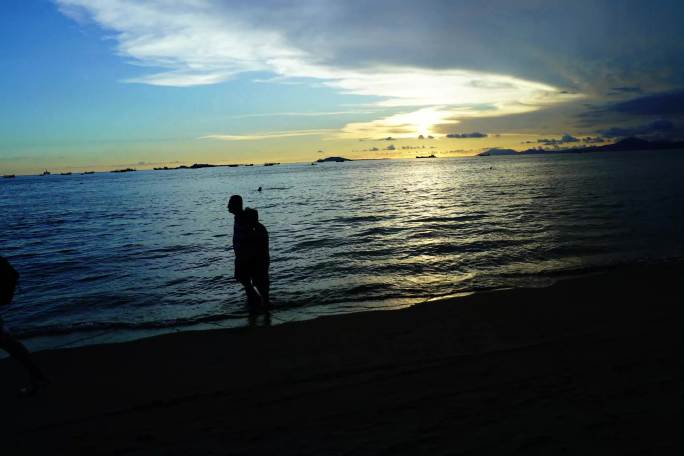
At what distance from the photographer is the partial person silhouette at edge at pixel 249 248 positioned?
9.35 metres

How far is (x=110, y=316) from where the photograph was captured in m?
10.4

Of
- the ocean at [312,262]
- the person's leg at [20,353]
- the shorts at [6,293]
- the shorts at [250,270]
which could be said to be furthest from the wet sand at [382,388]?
the ocean at [312,262]

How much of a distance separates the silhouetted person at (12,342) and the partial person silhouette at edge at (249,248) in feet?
13.8

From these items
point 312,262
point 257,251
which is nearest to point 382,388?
point 257,251

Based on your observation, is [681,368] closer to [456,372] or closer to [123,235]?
[456,372]

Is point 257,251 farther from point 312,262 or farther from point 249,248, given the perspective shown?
point 312,262

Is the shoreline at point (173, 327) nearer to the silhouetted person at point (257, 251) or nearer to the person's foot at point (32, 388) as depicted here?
the silhouetted person at point (257, 251)

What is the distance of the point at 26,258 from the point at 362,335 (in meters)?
19.3

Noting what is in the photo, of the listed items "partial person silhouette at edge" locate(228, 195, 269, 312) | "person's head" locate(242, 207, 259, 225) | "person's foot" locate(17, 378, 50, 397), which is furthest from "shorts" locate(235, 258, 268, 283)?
"person's foot" locate(17, 378, 50, 397)

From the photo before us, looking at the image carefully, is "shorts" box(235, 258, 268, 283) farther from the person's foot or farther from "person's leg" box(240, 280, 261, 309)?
the person's foot

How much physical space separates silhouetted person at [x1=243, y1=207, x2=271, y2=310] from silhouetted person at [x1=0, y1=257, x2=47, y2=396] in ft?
14.5

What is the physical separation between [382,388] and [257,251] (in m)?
5.04

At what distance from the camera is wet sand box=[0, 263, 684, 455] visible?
4246 millimetres

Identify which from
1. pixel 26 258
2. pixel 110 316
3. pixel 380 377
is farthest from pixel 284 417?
pixel 26 258
